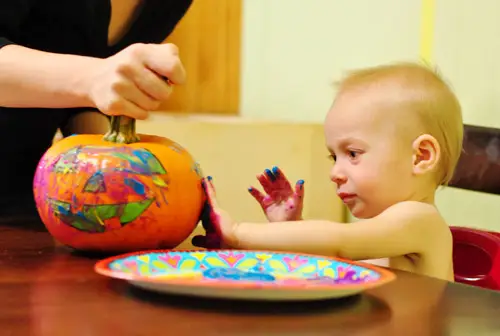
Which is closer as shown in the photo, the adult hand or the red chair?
the adult hand

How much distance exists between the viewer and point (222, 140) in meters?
2.28

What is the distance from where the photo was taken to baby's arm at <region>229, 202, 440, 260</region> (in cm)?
81

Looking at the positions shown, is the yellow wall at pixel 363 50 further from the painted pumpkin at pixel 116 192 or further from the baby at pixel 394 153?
the painted pumpkin at pixel 116 192

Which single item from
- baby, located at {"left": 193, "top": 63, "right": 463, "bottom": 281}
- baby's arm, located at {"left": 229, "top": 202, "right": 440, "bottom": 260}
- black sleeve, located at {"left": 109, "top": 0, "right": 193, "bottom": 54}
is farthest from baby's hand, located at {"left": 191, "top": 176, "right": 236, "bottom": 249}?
black sleeve, located at {"left": 109, "top": 0, "right": 193, "bottom": 54}

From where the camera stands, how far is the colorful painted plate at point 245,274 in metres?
0.55

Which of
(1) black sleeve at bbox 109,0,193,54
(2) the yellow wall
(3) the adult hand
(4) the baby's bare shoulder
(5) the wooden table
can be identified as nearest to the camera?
(5) the wooden table

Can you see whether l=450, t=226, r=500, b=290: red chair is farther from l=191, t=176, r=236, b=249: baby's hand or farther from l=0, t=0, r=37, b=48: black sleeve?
l=0, t=0, r=37, b=48: black sleeve

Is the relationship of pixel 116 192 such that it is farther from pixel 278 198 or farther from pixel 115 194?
pixel 278 198

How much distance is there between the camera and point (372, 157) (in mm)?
1022

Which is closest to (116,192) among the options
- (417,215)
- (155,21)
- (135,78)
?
(135,78)

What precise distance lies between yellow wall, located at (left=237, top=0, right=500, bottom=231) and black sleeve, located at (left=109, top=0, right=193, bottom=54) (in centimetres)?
77

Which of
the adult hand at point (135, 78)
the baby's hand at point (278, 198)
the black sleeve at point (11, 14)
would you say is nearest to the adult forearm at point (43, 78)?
the adult hand at point (135, 78)

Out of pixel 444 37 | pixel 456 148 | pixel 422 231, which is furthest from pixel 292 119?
pixel 422 231

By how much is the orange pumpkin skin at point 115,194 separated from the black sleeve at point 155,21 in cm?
52
